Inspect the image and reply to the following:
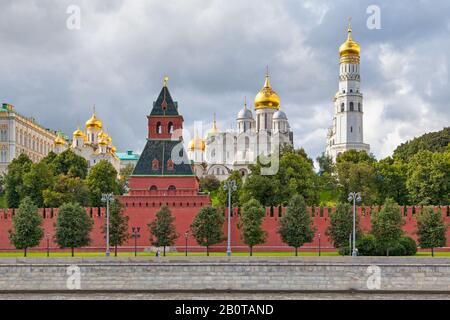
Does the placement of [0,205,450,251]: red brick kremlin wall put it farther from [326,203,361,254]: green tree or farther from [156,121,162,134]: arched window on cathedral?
[156,121,162,134]: arched window on cathedral

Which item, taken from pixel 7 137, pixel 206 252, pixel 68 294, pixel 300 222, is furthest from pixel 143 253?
pixel 7 137

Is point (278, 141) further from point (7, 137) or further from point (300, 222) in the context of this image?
point (300, 222)

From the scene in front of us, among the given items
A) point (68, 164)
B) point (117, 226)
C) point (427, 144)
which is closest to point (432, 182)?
point (427, 144)

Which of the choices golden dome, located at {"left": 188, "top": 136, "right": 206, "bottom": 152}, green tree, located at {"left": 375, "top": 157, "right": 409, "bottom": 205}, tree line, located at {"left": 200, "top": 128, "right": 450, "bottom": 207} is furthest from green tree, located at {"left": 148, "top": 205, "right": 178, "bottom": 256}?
golden dome, located at {"left": 188, "top": 136, "right": 206, "bottom": 152}

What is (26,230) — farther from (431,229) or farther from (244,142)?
(244,142)

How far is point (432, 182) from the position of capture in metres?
65.0

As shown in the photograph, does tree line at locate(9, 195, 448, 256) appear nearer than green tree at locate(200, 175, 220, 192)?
Yes

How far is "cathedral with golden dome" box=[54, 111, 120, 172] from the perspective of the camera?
390 feet

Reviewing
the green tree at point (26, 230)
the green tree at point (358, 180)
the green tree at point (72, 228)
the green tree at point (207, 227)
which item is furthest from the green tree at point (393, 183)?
the green tree at point (26, 230)

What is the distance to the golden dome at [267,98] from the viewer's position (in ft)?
378

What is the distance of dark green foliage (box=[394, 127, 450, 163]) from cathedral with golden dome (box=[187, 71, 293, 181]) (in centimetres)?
2264

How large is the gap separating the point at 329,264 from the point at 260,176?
2627 cm

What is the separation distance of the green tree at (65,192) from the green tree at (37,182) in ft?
2.65

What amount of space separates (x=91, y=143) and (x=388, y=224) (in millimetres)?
76885
